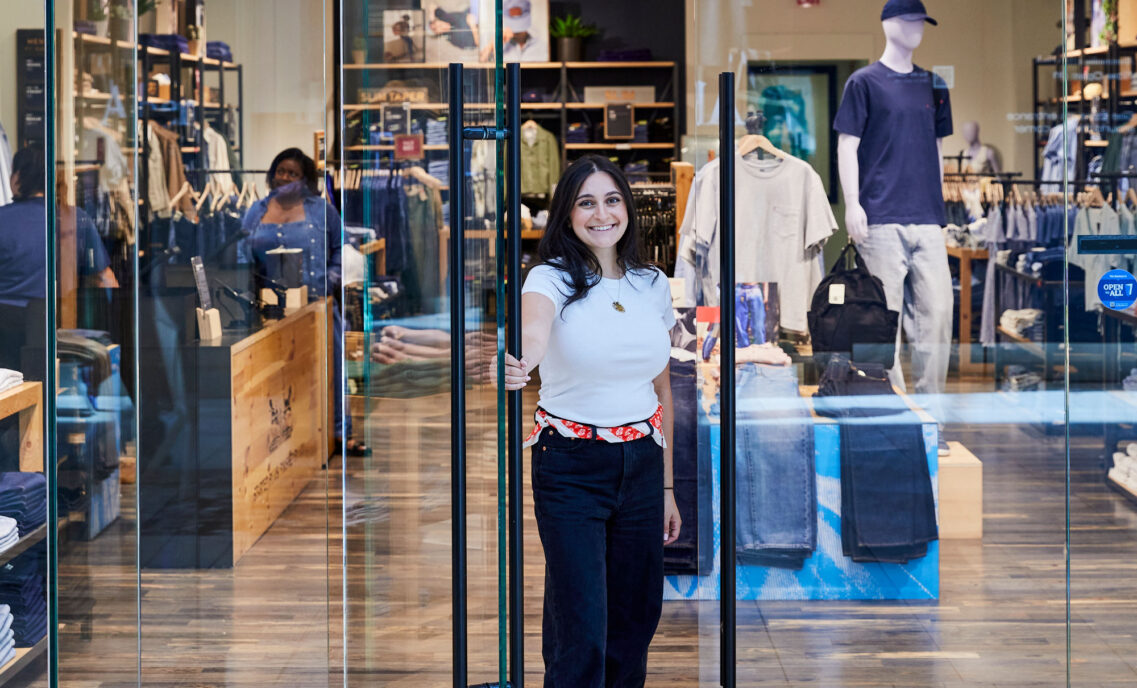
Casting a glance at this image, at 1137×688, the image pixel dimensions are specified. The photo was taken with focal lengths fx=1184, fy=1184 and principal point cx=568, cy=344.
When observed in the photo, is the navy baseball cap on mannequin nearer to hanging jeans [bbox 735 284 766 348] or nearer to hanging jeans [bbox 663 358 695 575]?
hanging jeans [bbox 735 284 766 348]

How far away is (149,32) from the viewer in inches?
118

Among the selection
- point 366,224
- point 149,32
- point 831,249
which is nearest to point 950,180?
point 831,249

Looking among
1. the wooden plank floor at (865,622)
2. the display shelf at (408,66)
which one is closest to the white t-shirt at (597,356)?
the display shelf at (408,66)

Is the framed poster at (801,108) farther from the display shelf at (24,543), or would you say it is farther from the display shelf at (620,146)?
the display shelf at (620,146)

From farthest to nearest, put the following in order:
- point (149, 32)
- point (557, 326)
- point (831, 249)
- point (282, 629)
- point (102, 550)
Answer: point (282, 629) → point (831, 249) → point (149, 32) → point (102, 550) → point (557, 326)

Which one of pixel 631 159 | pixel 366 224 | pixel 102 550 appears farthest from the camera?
pixel 631 159

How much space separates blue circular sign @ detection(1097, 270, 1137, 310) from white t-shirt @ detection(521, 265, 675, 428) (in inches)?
56.2

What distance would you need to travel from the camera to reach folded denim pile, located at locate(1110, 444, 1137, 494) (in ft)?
9.92

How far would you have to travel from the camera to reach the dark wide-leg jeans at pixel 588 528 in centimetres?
218

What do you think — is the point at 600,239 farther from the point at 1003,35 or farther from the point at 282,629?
the point at 282,629

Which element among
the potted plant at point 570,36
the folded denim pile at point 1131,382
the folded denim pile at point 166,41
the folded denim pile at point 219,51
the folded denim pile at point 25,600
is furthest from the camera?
the potted plant at point 570,36

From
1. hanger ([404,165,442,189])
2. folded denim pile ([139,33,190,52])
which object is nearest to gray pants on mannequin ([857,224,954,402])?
hanger ([404,165,442,189])

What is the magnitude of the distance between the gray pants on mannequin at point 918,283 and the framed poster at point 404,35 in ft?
5.22

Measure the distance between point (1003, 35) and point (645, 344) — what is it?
1.54 meters
